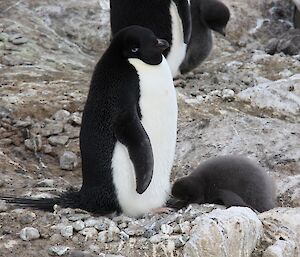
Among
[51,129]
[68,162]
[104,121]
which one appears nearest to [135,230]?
[104,121]

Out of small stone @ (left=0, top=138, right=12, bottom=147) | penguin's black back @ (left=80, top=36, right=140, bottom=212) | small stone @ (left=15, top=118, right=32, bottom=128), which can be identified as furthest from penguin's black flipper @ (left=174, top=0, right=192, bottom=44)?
penguin's black back @ (left=80, top=36, right=140, bottom=212)

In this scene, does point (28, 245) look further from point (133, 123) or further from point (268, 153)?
point (268, 153)

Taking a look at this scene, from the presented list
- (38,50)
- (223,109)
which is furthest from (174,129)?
(38,50)

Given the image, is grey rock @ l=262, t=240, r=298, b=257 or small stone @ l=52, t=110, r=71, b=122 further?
small stone @ l=52, t=110, r=71, b=122

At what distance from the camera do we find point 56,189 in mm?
4238

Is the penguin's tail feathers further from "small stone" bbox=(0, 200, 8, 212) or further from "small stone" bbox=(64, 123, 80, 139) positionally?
"small stone" bbox=(64, 123, 80, 139)

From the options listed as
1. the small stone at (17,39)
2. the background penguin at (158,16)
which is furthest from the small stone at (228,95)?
the small stone at (17,39)

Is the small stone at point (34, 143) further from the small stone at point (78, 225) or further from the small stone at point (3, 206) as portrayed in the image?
the small stone at point (78, 225)

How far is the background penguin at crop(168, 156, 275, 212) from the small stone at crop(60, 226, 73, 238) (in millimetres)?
662

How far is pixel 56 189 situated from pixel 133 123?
2.42 feet

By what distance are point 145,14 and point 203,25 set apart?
988mm

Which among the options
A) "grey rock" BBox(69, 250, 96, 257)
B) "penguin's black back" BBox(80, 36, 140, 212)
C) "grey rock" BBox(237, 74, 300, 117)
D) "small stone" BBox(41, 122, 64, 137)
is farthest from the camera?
"grey rock" BBox(237, 74, 300, 117)

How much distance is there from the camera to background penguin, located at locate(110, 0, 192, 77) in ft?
18.1

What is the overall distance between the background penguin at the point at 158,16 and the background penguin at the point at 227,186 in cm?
156
